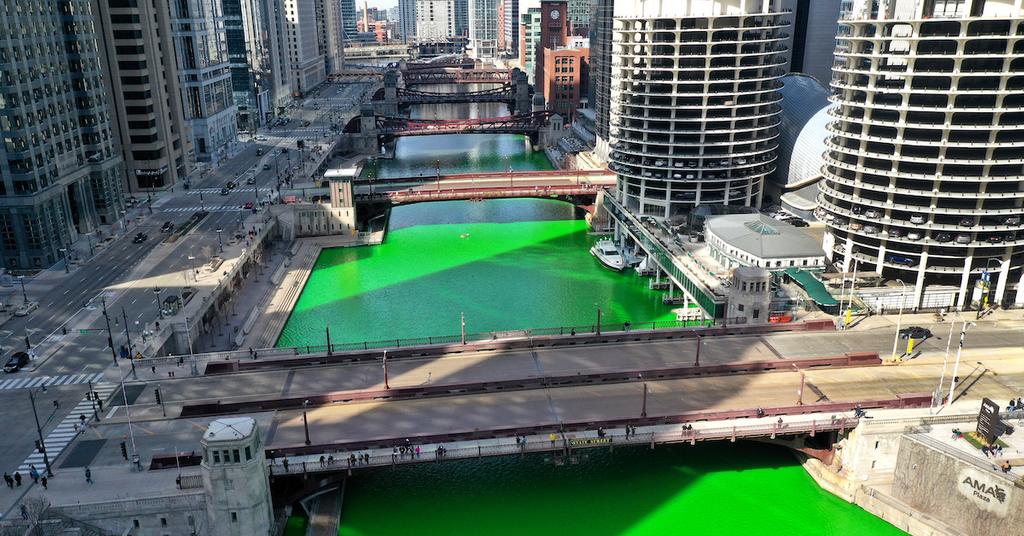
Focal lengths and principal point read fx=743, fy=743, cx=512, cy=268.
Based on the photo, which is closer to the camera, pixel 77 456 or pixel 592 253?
pixel 77 456

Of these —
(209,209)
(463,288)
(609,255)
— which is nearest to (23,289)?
(209,209)

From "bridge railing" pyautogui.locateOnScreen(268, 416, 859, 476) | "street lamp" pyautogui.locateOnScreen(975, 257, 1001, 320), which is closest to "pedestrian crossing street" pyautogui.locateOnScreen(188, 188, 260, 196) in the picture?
"bridge railing" pyautogui.locateOnScreen(268, 416, 859, 476)

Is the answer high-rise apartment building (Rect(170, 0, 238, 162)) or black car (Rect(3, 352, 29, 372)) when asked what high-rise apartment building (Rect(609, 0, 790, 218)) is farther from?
high-rise apartment building (Rect(170, 0, 238, 162))

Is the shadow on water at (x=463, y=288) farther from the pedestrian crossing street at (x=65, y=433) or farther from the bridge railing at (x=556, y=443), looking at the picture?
the bridge railing at (x=556, y=443)

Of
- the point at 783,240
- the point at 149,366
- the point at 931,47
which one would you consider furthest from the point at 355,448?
the point at 931,47

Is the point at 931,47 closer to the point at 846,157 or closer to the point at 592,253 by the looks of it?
the point at 846,157

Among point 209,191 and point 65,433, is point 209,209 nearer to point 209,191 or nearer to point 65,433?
point 209,191
